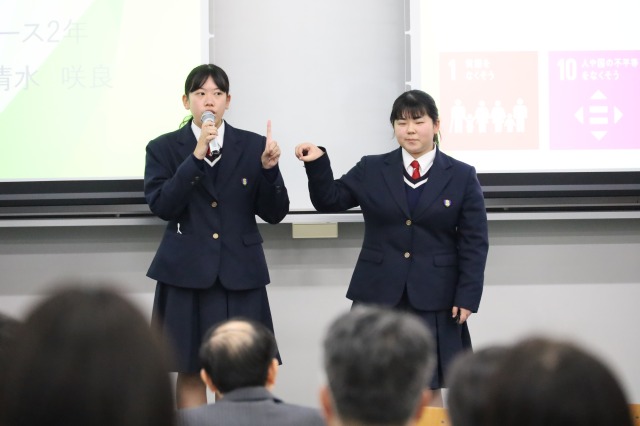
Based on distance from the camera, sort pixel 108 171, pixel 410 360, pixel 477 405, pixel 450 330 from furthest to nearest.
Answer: pixel 108 171 < pixel 450 330 < pixel 410 360 < pixel 477 405

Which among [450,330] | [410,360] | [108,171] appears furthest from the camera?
[108,171]

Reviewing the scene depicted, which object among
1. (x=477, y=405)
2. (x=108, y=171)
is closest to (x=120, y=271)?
(x=108, y=171)

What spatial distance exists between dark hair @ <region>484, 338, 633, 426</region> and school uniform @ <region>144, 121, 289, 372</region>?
2.16 metres

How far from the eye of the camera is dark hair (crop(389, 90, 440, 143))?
2.91m

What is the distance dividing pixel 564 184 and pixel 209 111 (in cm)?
157

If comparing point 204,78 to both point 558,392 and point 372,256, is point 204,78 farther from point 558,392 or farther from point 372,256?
point 558,392

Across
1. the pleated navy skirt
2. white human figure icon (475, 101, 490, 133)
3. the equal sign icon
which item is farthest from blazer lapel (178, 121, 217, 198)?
the equal sign icon

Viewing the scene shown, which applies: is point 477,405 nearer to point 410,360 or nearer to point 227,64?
point 410,360

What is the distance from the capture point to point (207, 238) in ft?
9.62

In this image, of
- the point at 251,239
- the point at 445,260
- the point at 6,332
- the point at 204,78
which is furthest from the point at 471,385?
the point at 204,78

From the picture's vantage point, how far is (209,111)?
2.91 metres

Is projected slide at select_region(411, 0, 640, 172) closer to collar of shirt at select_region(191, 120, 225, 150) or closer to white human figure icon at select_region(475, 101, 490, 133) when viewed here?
white human figure icon at select_region(475, 101, 490, 133)

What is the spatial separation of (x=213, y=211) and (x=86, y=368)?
2231 mm

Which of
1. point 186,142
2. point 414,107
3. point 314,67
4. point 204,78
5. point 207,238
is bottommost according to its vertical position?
point 207,238
